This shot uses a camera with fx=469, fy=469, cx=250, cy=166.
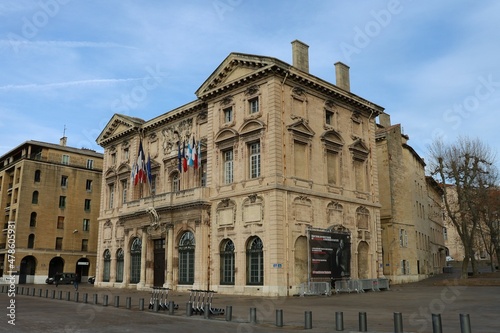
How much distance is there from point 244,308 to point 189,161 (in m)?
15.7

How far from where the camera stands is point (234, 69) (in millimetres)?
32719

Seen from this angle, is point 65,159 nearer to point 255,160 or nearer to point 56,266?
point 56,266

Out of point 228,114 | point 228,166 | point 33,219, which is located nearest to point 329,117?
point 228,114

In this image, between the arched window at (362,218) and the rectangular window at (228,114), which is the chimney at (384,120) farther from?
the rectangular window at (228,114)

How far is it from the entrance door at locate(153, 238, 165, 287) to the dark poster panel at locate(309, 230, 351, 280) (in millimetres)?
12682

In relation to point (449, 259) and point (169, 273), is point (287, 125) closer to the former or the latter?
point (169, 273)

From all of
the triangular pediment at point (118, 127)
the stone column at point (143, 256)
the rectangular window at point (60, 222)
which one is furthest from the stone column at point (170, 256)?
Result: the rectangular window at point (60, 222)

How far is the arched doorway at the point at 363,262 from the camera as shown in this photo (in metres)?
33.8

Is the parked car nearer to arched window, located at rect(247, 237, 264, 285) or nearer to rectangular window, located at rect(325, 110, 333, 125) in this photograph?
arched window, located at rect(247, 237, 264, 285)

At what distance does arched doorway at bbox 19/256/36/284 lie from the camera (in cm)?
5719

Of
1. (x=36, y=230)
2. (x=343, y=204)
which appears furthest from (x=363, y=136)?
(x=36, y=230)

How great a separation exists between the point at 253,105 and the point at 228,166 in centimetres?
460

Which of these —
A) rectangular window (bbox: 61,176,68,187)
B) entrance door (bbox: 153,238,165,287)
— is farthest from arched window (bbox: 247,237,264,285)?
rectangular window (bbox: 61,176,68,187)

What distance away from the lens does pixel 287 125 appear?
30.3 m
